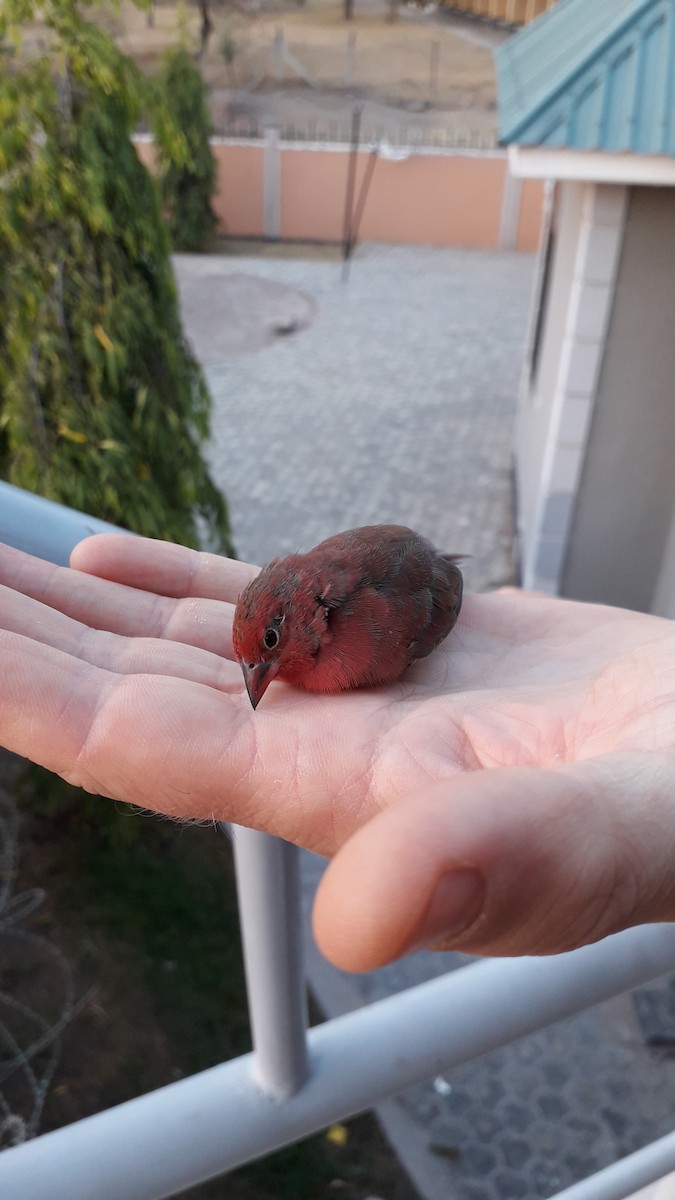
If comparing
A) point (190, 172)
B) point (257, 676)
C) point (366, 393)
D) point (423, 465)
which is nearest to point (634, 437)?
point (423, 465)

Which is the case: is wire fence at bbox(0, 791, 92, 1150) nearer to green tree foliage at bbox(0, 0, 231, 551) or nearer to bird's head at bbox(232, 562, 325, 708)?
green tree foliage at bbox(0, 0, 231, 551)

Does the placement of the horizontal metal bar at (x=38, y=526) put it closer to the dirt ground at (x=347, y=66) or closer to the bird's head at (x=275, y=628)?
the bird's head at (x=275, y=628)

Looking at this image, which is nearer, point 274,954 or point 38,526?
point 274,954

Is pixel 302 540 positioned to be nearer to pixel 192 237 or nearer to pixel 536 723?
pixel 536 723

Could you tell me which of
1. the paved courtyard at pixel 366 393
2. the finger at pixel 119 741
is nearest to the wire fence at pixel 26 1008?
the finger at pixel 119 741

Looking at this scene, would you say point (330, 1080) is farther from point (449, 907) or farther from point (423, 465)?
point (423, 465)

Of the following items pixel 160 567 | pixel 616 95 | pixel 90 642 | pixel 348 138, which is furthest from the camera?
pixel 348 138

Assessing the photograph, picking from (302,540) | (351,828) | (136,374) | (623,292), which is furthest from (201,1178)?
(302,540)
